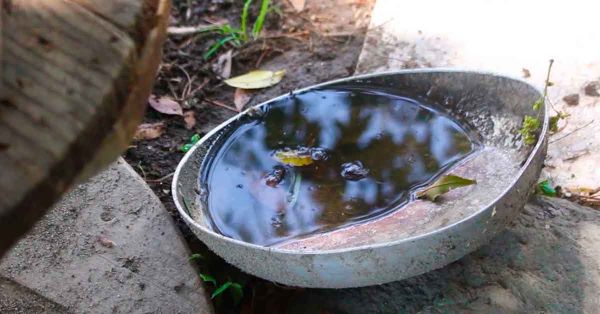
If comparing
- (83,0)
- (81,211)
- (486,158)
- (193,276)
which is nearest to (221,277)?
(193,276)

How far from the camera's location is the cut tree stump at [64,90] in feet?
2.56

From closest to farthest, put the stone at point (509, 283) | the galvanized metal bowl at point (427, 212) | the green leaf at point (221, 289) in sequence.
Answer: the galvanized metal bowl at point (427, 212)
the stone at point (509, 283)
the green leaf at point (221, 289)

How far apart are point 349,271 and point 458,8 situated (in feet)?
4.98

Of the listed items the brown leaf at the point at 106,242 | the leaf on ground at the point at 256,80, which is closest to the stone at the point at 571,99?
the leaf on ground at the point at 256,80

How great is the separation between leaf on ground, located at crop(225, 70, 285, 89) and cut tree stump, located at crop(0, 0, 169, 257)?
1669mm

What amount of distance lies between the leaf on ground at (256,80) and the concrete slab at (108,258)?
2.25ft

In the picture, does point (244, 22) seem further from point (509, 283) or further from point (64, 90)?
point (64, 90)

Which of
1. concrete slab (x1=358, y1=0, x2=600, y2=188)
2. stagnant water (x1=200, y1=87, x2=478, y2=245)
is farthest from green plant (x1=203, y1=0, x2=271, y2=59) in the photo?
stagnant water (x1=200, y1=87, x2=478, y2=245)

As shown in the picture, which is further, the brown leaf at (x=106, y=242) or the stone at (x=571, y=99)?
the stone at (x=571, y=99)

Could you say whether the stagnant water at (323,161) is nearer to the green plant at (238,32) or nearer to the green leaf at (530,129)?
the green leaf at (530,129)

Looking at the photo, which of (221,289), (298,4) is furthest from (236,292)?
(298,4)

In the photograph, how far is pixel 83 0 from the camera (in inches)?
35.0

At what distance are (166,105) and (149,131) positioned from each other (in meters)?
0.16

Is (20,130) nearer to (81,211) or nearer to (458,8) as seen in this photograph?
(81,211)
